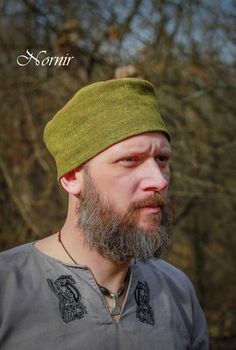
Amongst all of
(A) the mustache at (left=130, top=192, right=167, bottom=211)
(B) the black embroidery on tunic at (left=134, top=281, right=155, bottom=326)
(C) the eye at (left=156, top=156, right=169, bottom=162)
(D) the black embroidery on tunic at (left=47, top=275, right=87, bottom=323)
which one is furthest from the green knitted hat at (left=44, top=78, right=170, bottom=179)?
(B) the black embroidery on tunic at (left=134, top=281, right=155, bottom=326)

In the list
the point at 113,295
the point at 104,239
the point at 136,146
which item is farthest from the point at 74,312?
the point at 136,146

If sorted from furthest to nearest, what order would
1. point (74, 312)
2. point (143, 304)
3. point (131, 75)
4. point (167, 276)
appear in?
1. point (131, 75)
2. point (167, 276)
3. point (143, 304)
4. point (74, 312)

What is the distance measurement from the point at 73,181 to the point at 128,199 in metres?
0.32

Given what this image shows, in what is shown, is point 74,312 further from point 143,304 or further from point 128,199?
point 128,199

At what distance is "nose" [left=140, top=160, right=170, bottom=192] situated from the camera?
227cm

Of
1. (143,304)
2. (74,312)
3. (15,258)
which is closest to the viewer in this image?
(74,312)

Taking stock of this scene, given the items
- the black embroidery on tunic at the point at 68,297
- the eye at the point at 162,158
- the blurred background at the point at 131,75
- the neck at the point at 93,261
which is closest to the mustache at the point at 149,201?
the eye at the point at 162,158

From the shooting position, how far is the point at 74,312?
2.20 m

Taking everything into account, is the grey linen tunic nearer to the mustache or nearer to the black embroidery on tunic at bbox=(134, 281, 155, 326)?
the black embroidery on tunic at bbox=(134, 281, 155, 326)

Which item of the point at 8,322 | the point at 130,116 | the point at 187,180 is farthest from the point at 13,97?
the point at 8,322

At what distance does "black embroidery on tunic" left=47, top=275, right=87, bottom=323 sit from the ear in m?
0.40

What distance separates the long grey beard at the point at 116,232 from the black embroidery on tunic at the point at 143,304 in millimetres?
191

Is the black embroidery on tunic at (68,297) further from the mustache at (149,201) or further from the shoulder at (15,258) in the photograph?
the mustache at (149,201)

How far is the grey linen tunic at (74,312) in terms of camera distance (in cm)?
210
